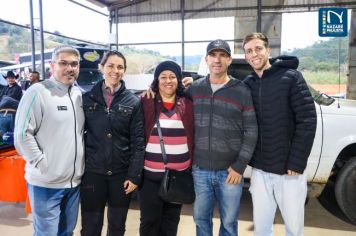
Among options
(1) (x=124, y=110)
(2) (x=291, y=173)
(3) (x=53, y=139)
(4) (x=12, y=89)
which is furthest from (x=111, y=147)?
(4) (x=12, y=89)

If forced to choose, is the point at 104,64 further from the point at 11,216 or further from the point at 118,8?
the point at 118,8

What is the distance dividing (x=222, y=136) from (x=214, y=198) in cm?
54

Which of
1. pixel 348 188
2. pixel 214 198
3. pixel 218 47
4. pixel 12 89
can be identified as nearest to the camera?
pixel 218 47

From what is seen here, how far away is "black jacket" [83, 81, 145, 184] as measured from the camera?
8.11 ft

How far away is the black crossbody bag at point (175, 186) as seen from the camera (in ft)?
8.19

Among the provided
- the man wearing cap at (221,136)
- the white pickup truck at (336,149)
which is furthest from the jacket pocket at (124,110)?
the white pickup truck at (336,149)

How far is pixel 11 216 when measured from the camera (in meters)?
4.15

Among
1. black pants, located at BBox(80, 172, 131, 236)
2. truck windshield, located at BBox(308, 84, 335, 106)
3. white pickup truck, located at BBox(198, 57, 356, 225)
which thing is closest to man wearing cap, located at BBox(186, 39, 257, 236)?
black pants, located at BBox(80, 172, 131, 236)

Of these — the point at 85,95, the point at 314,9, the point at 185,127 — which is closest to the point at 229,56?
the point at 185,127

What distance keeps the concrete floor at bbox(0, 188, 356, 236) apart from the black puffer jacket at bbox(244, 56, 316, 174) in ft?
4.93

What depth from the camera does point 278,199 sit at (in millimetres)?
2580

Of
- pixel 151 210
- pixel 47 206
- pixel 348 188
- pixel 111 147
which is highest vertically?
pixel 111 147

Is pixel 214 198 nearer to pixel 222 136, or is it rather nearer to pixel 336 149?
pixel 222 136

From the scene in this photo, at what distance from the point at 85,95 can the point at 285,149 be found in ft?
5.09
